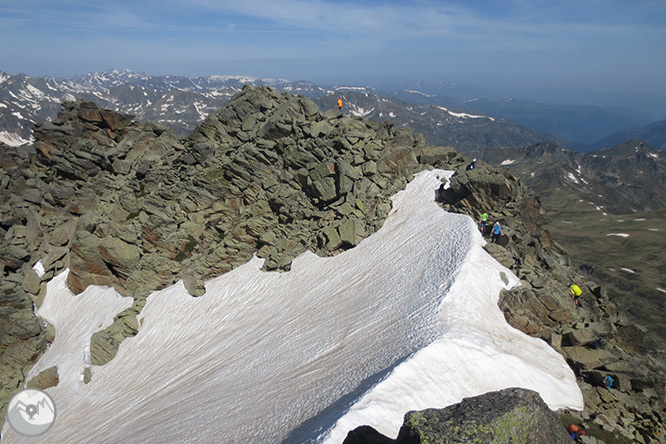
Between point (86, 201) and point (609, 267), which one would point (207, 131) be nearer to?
point (86, 201)

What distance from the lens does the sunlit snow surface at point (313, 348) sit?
15.4 m

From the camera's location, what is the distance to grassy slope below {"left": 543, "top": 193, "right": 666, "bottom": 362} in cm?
6925

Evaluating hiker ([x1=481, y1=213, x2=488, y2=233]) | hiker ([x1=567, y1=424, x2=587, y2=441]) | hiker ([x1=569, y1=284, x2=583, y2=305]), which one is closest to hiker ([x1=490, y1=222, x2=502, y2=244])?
hiker ([x1=481, y1=213, x2=488, y2=233])

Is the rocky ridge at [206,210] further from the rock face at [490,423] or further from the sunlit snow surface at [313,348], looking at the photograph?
the rock face at [490,423]

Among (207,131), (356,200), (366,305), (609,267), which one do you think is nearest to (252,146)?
(207,131)

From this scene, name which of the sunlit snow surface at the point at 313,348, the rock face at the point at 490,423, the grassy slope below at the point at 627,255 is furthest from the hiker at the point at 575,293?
the rock face at the point at 490,423

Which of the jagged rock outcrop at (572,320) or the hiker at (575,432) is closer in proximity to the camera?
the hiker at (575,432)

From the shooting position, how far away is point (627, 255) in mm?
108062

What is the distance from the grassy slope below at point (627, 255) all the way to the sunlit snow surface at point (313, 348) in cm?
1762

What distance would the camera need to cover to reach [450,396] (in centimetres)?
1461

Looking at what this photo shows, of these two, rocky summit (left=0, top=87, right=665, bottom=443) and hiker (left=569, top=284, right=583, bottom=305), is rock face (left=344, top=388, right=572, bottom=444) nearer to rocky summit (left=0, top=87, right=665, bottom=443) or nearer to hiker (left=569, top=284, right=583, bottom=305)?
hiker (left=569, top=284, right=583, bottom=305)

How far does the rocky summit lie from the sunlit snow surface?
1904 millimetres

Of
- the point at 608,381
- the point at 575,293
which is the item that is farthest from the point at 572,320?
the point at 608,381

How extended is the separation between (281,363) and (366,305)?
6.87 meters
